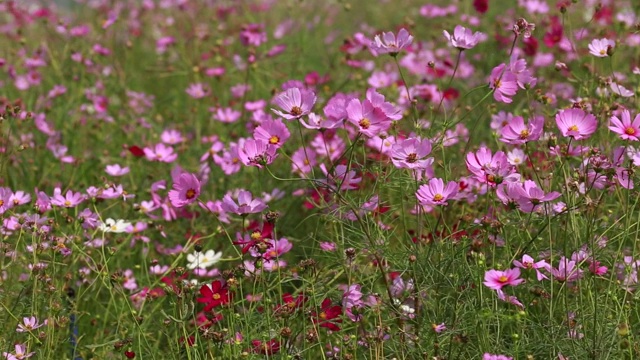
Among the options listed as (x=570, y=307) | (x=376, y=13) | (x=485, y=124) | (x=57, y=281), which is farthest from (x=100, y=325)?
(x=376, y=13)

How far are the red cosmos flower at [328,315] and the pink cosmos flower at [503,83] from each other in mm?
585

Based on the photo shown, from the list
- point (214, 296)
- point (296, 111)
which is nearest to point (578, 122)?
point (296, 111)

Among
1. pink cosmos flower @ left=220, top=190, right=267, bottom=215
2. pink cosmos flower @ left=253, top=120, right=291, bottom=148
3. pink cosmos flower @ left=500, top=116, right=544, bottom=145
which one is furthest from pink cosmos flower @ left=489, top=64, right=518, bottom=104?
pink cosmos flower @ left=220, top=190, right=267, bottom=215

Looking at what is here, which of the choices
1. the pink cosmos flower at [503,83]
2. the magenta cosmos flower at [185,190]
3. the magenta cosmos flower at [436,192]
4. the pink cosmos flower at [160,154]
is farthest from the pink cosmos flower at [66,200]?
the pink cosmos flower at [503,83]

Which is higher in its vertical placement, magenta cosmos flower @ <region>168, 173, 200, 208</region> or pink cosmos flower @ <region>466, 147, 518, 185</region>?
pink cosmos flower @ <region>466, 147, 518, 185</region>

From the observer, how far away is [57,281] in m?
2.06

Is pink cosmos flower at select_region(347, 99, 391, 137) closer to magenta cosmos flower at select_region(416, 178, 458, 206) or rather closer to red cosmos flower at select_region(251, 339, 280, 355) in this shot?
magenta cosmos flower at select_region(416, 178, 458, 206)

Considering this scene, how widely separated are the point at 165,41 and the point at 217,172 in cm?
139

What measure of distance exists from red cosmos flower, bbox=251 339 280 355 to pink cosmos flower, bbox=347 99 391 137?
18.7 inches

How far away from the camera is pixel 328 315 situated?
72.9 inches

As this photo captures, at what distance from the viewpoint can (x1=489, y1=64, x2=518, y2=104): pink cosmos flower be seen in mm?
1971

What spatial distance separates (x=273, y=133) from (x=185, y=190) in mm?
279

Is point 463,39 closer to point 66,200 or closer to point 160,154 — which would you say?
point 66,200

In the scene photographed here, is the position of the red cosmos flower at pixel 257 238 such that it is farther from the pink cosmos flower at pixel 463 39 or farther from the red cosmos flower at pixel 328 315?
the pink cosmos flower at pixel 463 39
